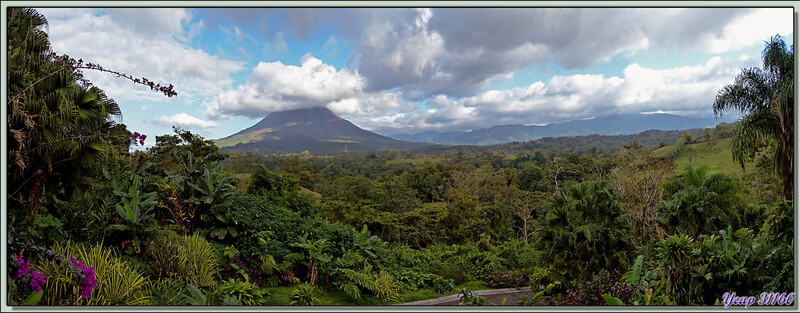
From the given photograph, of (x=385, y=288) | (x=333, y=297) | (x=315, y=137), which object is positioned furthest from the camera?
(x=315, y=137)

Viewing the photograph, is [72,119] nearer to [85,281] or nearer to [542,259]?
[85,281]

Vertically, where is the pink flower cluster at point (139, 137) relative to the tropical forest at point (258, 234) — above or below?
above

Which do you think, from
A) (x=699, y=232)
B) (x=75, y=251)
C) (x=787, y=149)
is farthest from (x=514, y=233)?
(x=75, y=251)

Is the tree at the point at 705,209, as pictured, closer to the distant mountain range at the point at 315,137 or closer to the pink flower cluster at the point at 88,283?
the pink flower cluster at the point at 88,283

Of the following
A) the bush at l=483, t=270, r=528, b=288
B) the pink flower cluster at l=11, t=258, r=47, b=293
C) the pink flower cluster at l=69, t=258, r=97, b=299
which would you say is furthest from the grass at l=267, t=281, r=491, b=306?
the bush at l=483, t=270, r=528, b=288

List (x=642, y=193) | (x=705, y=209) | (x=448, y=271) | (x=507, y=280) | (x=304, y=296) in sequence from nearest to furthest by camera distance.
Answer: (x=304, y=296)
(x=705, y=209)
(x=448, y=271)
(x=507, y=280)
(x=642, y=193)

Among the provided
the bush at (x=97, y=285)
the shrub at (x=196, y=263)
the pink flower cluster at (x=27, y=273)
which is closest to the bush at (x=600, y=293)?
the shrub at (x=196, y=263)

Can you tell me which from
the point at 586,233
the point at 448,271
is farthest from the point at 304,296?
the point at 448,271

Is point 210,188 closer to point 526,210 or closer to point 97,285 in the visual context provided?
point 97,285
